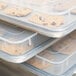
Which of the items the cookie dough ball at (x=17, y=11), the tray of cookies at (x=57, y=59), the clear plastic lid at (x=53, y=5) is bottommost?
the tray of cookies at (x=57, y=59)

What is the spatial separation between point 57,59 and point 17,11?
23 centimetres

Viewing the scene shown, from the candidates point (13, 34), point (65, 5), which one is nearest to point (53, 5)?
point (65, 5)

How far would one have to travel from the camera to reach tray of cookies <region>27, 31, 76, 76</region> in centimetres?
74

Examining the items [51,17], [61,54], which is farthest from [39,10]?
[61,54]

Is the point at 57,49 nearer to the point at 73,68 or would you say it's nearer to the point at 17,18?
the point at 73,68

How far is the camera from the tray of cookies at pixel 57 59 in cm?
74

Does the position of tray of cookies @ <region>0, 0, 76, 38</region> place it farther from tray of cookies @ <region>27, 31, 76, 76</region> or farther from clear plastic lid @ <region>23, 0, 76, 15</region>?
tray of cookies @ <region>27, 31, 76, 76</region>

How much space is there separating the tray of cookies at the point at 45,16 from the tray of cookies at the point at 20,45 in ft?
0.13

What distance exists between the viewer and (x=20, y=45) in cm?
71

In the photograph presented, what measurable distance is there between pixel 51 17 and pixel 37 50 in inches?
4.8

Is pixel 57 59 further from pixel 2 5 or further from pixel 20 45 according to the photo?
pixel 2 5

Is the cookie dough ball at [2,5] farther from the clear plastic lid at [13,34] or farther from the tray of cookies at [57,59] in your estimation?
the tray of cookies at [57,59]

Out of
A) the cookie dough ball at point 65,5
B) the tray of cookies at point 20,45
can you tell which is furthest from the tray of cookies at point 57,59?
the cookie dough ball at point 65,5

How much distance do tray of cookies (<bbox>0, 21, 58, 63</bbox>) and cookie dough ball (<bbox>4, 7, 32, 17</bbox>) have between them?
0.06 m
